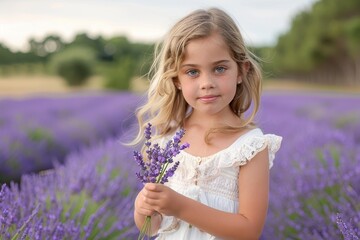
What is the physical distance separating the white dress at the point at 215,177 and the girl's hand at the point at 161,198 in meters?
0.26

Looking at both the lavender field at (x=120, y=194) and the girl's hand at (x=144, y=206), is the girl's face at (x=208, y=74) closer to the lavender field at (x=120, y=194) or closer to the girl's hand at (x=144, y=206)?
the girl's hand at (x=144, y=206)

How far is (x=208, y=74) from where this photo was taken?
1.95 meters

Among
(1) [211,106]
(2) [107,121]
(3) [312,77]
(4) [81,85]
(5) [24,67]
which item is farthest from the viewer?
(3) [312,77]

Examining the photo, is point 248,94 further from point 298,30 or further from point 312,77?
point 312,77

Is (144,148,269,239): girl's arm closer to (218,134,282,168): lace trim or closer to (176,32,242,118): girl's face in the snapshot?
(218,134,282,168): lace trim

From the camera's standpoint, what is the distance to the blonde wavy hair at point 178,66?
6.67ft

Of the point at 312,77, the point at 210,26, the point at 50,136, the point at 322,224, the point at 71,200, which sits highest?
the point at 210,26

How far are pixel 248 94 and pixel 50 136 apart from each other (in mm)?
4401

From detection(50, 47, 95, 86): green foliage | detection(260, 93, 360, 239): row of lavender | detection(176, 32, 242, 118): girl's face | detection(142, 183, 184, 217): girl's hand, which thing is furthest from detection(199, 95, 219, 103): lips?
detection(50, 47, 95, 86): green foliage

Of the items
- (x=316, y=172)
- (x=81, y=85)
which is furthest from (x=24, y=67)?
(x=316, y=172)

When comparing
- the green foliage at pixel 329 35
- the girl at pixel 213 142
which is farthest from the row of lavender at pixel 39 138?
the green foliage at pixel 329 35

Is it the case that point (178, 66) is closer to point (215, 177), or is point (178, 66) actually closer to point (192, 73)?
point (192, 73)

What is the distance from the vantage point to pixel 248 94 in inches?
87.2

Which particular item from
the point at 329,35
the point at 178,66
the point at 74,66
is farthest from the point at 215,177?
the point at 329,35
